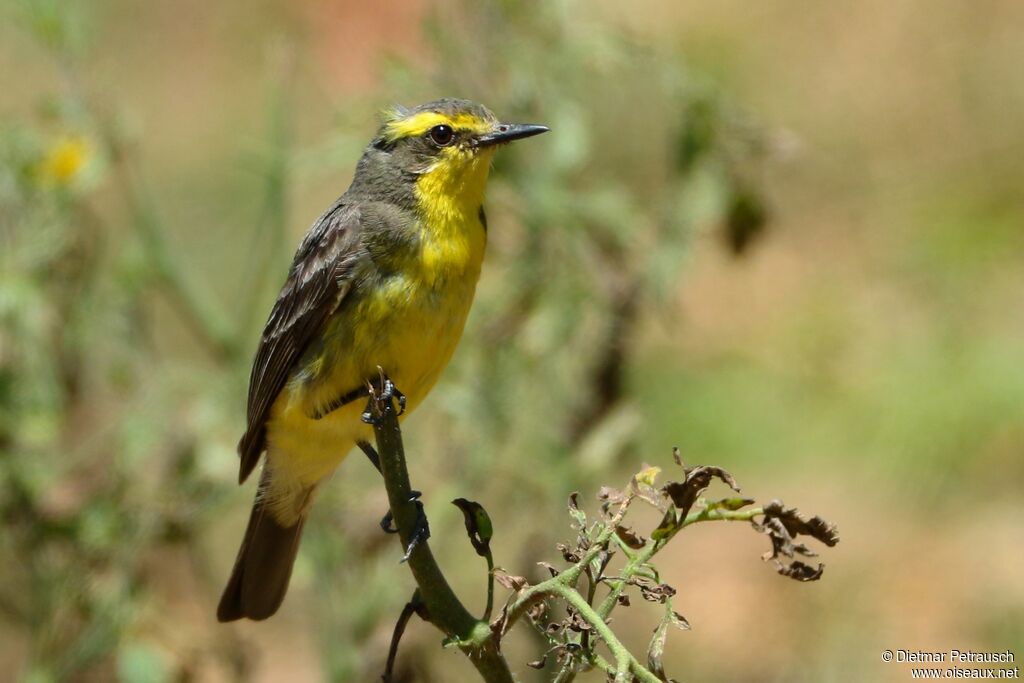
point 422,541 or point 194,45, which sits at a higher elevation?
point 194,45

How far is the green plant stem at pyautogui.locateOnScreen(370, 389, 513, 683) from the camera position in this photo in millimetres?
2297

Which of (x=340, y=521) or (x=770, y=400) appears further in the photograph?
(x=770, y=400)

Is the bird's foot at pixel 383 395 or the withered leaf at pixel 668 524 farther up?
the bird's foot at pixel 383 395

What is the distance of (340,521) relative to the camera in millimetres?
5051

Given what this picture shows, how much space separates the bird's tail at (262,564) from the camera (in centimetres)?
388

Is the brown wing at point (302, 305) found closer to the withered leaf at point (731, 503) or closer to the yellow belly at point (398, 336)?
the yellow belly at point (398, 336)

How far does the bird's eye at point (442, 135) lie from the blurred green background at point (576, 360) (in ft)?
2.67

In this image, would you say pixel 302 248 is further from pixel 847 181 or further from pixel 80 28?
pixel 847 181

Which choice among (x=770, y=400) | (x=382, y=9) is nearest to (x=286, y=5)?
(x=382, y=9)

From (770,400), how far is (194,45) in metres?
6.12

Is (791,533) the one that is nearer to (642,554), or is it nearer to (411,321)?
(642,554)

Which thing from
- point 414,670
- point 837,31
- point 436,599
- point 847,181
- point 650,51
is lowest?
point 436,599

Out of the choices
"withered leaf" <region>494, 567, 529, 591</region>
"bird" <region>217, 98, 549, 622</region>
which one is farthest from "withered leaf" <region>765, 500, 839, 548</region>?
"bird" <region>217, 98, 549, 622</region>

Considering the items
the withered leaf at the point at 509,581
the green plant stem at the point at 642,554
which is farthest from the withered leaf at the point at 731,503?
the withered leaf at the point at 509,581
